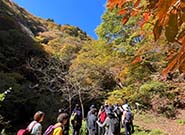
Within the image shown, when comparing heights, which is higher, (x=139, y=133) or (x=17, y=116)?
(x=17, y=116)

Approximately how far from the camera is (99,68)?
25953 millimetres

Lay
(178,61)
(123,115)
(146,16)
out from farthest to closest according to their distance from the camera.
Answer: (123,115) → (146,16) → (178,61)

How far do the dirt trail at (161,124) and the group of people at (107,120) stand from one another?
5684mm

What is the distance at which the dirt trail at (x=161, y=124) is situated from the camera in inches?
709

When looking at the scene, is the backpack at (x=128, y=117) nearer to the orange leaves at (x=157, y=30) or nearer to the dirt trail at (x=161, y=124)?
the dirt trail at (x=161, y=124)

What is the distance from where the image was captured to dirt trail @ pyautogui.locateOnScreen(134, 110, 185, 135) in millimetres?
18016

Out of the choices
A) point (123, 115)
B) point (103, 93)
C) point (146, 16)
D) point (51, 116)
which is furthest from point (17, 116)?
point (146, 16)

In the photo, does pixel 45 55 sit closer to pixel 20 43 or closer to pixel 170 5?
pixel 20 43

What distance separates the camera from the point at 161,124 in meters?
19.8

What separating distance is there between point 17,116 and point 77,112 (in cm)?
958

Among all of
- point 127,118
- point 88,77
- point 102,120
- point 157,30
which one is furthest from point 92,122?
point 88,77

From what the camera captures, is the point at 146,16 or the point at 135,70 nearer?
the point at 146,16

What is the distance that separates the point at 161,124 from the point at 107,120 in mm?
11786

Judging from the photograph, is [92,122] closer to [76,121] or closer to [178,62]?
[76,121]
